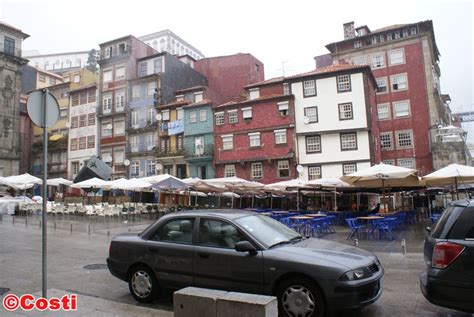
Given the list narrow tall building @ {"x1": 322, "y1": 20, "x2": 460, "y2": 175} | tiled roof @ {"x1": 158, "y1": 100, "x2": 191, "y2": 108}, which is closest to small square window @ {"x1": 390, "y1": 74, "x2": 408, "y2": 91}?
narrow tall building @ {"x1": 322, "y1": 20, "x2": 460, "y2": 175}

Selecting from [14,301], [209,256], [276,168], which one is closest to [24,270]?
[14,301]

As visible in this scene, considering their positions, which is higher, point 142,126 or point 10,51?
point 10,51

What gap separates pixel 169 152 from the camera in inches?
1729

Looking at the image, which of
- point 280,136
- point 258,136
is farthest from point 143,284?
point 258,136

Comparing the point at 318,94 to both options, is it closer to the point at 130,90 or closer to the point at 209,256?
the point at 130,90

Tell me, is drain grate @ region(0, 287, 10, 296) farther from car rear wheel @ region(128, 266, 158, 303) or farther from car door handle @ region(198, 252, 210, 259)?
car door handle @ region(198, 252, 210, 259)

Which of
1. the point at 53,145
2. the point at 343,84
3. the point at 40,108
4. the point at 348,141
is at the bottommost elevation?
the point at 40,108

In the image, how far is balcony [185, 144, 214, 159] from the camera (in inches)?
1641

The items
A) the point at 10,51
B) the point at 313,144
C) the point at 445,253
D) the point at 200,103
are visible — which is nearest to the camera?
the point at 445,253

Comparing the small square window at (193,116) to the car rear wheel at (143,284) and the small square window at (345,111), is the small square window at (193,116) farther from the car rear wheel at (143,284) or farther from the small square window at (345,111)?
the car rear wheel at (143,284)

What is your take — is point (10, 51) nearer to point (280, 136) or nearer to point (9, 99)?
point (9, 99)

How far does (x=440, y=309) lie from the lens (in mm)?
5859

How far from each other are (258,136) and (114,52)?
2463cm

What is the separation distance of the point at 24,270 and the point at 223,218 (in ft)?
18.4
